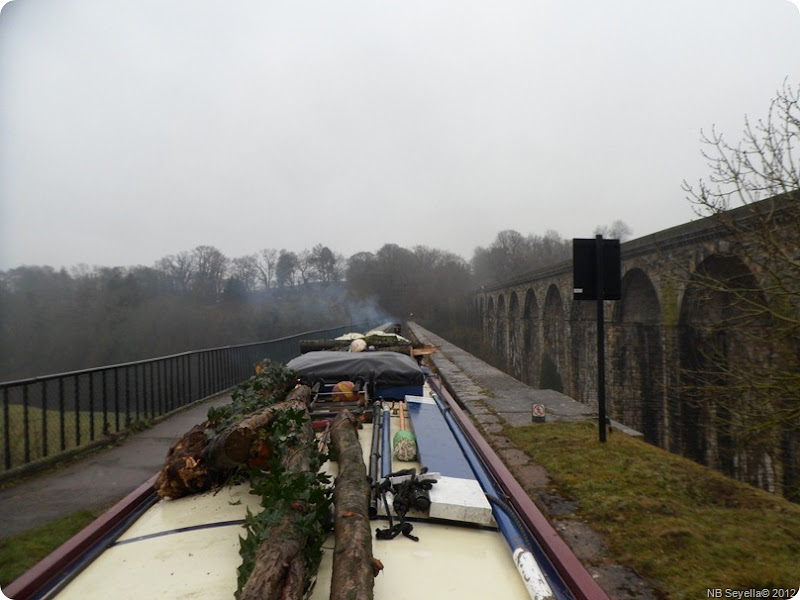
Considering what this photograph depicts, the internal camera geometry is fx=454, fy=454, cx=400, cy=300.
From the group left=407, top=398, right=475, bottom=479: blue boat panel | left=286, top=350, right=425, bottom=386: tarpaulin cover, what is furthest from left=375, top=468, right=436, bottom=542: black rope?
left=286, top=350, right=425, bottom=386: tarpaulin cover

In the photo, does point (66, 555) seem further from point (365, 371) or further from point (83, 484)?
point (83, 484)

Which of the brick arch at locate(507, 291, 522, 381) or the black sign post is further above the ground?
the black sign post

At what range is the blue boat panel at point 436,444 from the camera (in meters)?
2.07

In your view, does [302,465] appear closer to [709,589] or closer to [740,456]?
[709,589]

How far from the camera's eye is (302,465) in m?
1.83

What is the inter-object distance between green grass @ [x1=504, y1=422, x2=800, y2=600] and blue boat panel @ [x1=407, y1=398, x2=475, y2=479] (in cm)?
120

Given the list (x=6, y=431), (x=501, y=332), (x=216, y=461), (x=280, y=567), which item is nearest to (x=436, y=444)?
(x=216, y=461)

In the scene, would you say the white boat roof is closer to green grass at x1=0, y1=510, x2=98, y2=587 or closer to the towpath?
green grass at x1=0, y1=510, x2=98, y2=587

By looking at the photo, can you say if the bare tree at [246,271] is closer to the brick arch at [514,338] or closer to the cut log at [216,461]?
the brick arch at [514,338]

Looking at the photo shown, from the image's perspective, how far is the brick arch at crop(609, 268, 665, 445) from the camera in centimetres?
1390

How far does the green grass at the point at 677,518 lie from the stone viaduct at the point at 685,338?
1421 millimetres

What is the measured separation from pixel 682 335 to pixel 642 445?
8929 millimetres

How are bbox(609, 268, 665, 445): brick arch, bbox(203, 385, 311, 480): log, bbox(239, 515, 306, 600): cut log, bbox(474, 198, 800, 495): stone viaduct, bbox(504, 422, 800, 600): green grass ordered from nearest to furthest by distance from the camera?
bbox(239, 515, 306, 600): cut log, bbox(203, 385, 311, 480): log, bbox(504, 422, 800, 600): green grass, bbox(474, 198, 800, 495): stone viaduct, bbox(609, 268, 665, 445): brick arch

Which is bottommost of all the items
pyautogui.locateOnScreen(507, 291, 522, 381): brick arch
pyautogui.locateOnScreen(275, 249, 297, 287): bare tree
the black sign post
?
pyautogui.locateOnScreen(507, 291, 522, 381): brick arch
